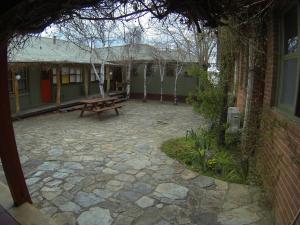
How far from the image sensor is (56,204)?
427 cm

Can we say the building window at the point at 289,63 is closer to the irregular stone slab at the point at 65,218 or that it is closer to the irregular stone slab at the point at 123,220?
the irregular stone slab at the point at 123,220

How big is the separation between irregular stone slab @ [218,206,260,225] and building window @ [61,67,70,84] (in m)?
13.8

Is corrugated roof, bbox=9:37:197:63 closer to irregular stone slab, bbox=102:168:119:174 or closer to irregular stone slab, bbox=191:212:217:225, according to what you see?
irregular stone slab, bbox=102:168:119:174

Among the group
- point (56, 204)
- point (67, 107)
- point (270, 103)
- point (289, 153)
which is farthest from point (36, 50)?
point (289, 153)

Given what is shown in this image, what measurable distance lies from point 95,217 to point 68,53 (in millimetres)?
13973

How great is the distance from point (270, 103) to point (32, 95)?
11.9 meters

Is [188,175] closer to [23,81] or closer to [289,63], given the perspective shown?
[289,63]

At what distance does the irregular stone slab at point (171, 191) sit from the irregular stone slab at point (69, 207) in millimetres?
1243

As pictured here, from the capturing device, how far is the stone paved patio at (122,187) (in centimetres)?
397

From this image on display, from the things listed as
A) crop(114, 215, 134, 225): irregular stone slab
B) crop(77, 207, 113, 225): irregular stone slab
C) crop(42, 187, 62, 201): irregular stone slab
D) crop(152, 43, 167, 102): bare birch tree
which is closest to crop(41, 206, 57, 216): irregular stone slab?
crop(42, 187, 62, 201): irregular stone slab

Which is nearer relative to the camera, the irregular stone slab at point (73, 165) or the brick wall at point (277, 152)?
the brick wall at point (277, 152)

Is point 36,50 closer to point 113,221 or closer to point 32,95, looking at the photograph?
point 32,95

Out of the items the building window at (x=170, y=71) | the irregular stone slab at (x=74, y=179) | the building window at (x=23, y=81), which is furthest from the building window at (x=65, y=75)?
the irregular stone slab at (x=74, y=179)

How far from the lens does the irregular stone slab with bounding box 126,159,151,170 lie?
5938 millimetres
